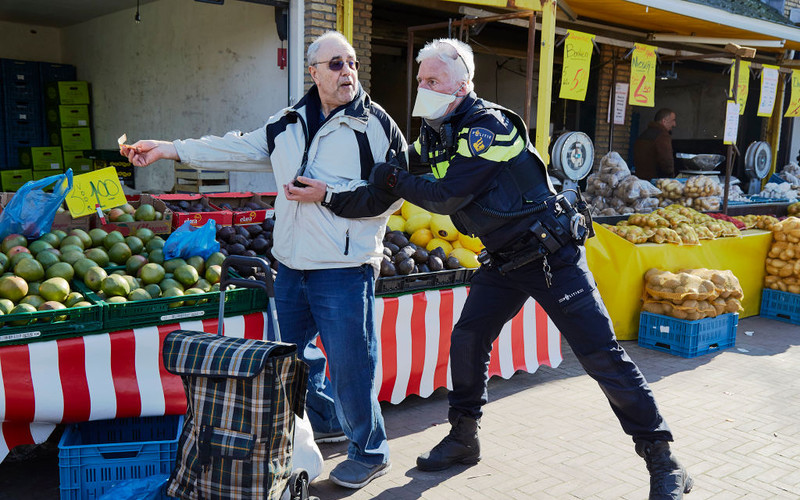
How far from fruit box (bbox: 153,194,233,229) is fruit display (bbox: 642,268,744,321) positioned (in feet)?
13.0

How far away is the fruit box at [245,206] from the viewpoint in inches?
217

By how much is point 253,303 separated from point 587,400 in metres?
2.62

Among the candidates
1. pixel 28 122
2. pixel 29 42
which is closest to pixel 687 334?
pixel 28 122

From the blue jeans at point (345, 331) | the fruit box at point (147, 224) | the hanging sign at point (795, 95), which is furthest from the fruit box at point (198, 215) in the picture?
the hanging sign at point (795, 95)

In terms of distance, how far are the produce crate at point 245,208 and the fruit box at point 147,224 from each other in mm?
604

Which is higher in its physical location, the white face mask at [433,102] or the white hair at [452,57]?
the white hair at [452,57]

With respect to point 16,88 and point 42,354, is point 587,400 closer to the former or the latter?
point 42,354

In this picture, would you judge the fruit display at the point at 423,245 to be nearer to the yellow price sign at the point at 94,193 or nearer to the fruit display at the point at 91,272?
the fruit display at the point at 91,272

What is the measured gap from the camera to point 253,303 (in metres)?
4.05

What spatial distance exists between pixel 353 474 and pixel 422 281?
162 centimetres

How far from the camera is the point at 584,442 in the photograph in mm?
4348

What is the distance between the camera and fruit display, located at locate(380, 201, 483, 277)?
4.80 metres

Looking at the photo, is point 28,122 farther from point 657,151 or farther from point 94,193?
point 657,151

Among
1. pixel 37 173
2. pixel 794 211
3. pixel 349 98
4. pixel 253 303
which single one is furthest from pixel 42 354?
pixel 37 173
